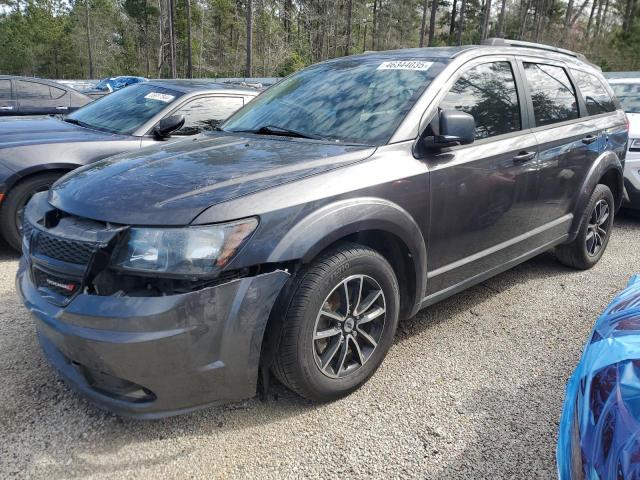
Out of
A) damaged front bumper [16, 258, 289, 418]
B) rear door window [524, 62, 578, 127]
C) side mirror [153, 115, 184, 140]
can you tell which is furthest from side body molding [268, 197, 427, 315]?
side mirror [153, 115, 184, 140]

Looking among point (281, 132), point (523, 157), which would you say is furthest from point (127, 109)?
point (523, 157)

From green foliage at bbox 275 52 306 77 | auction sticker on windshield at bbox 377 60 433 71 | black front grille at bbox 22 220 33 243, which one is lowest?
black front grille at bbox 22 220 33 243

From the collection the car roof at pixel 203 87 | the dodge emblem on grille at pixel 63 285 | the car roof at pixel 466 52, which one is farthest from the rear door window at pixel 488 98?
the car roof at pixel 203 87

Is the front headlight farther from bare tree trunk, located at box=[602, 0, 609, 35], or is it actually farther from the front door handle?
bare tree trunk, located at box=[602, 0, 609, 35]

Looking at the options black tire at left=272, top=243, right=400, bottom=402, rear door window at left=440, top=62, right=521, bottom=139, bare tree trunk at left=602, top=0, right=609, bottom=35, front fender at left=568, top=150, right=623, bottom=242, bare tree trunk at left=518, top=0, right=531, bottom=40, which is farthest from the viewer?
bare tree trunk at left=518, top=0, right=531, bottom=40

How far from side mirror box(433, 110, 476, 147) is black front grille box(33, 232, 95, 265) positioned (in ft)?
5.93

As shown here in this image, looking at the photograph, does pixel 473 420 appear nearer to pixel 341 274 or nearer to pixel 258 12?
pixel 341 274

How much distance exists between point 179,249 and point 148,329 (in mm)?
331

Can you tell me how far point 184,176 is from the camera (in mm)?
2365

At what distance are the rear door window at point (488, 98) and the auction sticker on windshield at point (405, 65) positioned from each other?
230 mm

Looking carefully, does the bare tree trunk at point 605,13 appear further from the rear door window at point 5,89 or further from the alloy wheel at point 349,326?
the alloy wheel at point 349,326

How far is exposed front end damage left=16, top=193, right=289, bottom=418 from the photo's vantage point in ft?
6.49

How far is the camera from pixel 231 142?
3.01m

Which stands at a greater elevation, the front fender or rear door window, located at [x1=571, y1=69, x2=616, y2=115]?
rear door window, located at [x1=571, y1=69, x2=616, y2=115]
